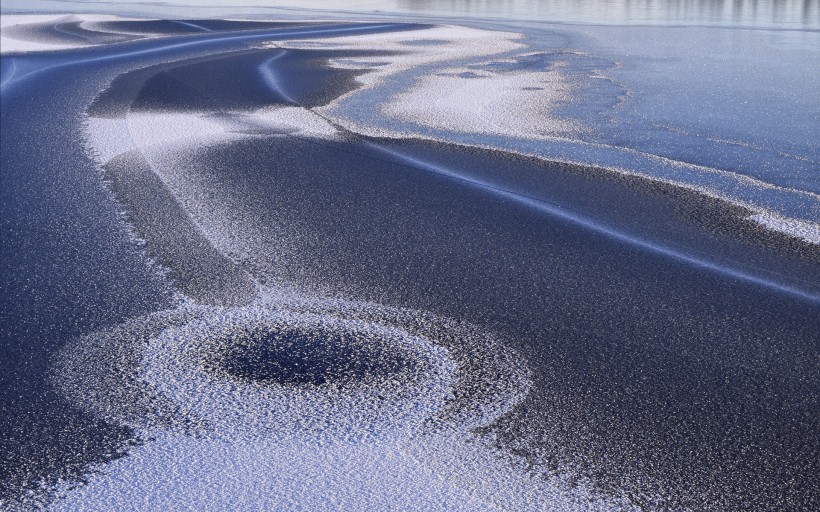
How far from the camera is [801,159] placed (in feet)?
22.7

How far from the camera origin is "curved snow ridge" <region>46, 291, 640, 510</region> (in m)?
2.68

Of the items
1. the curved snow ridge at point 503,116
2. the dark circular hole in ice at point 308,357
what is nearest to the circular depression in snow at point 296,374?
the dark circular hole in ice at point 308,357

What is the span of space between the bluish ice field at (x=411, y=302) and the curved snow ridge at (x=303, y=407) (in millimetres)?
11

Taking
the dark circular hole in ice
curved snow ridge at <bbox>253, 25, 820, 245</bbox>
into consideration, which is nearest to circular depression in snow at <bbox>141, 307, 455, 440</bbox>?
the dark circular hole in ice

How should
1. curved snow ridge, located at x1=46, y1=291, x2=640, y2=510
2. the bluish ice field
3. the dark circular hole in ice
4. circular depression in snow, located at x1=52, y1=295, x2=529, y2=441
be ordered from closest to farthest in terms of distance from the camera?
curved snow ridge, located at x1=46, y1=291, x2=640, y2=510
the bluish ice field
circular depression in snow, located at x1=52, y1=295, x2=529, y2=441
the dark circular hole in ice

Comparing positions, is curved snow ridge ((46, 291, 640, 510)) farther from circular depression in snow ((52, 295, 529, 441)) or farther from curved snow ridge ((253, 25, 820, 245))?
curved snow ridge ((253, 25, 820, 245))

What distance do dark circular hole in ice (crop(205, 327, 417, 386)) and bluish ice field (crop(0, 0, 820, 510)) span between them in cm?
2

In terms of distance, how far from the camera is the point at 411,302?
4227mm

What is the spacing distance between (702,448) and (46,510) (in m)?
1.94

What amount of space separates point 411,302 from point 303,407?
1134 millimetres

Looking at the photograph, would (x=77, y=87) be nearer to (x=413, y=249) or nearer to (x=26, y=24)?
(x=413, y=249)

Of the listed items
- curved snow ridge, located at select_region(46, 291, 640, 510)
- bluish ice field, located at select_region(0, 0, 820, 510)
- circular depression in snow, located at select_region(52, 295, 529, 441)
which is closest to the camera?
curved snow ridge, located at select_region(46, 291, 640, 510)

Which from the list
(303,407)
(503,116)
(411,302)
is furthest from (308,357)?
(503,116)

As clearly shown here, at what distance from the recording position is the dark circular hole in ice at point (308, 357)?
3.45 metres
